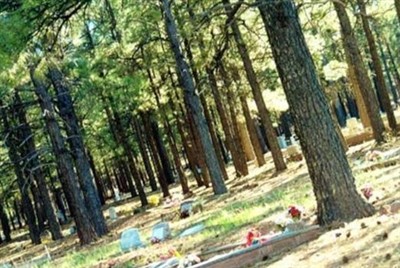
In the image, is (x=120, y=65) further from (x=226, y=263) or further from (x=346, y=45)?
(x=226, y=263)

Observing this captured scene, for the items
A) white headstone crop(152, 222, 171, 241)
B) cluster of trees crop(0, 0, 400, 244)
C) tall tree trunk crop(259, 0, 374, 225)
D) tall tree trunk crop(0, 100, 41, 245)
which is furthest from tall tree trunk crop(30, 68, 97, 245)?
tall tree trunk crop(259, 0, 374, 225)

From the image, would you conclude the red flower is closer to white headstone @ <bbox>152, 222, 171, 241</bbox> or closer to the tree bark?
white headstone @ <bbox>152, 222, 171, 241</bbox>

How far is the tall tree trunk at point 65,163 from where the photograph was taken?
55.0 ft

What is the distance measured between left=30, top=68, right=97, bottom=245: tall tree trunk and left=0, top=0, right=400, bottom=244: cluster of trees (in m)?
0.03

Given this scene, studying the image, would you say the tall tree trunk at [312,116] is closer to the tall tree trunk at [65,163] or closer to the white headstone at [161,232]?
the white headstone at [161,232]

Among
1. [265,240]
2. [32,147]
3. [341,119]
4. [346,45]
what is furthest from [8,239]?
[265,240]

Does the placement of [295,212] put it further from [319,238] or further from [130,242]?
[130,242]

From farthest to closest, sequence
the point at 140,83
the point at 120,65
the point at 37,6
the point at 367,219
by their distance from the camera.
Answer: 1. the point at 120,65
2. the point at 140,83
3. the point at 37,6
4. the point at 367,219

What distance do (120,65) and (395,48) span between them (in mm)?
37580

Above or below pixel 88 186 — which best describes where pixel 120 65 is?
above

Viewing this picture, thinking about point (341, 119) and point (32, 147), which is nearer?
point (32, 147)

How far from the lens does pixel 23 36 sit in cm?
838

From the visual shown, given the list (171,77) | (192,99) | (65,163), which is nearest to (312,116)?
(65,163)

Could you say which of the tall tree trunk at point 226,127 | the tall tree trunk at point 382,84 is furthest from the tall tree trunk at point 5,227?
the tall tree trunk at point 382,84
